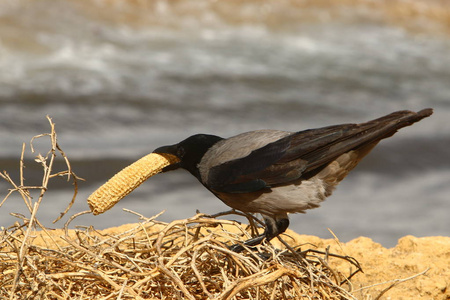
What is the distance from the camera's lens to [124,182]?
3156 millimetres

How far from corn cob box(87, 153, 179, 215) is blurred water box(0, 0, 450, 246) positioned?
6.93ft

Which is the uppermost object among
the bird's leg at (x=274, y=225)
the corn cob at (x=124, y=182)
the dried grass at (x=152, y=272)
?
the corn cob at (x=124, y=182)

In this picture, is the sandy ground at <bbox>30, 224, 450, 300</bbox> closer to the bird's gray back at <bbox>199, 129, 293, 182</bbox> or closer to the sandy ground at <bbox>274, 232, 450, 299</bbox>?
the sandy ground at <bbox>274, 232, 450, 299</bbox>

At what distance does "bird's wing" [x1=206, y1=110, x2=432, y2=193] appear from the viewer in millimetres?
3212

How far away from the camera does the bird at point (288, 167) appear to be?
322 cm

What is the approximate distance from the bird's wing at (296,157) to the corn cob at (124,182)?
29cm

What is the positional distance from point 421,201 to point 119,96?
4.00m

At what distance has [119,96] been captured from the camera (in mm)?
8477

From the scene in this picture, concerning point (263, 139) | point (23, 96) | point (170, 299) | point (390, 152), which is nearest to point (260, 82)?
point (390, 152)

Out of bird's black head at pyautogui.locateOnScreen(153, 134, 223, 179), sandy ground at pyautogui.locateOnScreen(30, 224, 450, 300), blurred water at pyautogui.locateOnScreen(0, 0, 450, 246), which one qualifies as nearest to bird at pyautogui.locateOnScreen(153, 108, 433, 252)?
bird's black head at pyautogui.locateOnScreen(153, 134, 223, 179)

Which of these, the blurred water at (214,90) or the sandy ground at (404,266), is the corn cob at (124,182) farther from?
the blurred water at (214,90)

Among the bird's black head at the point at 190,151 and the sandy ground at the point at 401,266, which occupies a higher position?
the bird's black head at the point at 190,151

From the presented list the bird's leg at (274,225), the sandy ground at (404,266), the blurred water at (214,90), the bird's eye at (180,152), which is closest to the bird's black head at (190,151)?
the bird's eye at (180,152)

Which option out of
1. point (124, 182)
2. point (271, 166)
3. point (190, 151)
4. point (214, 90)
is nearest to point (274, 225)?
point (271, 166)
